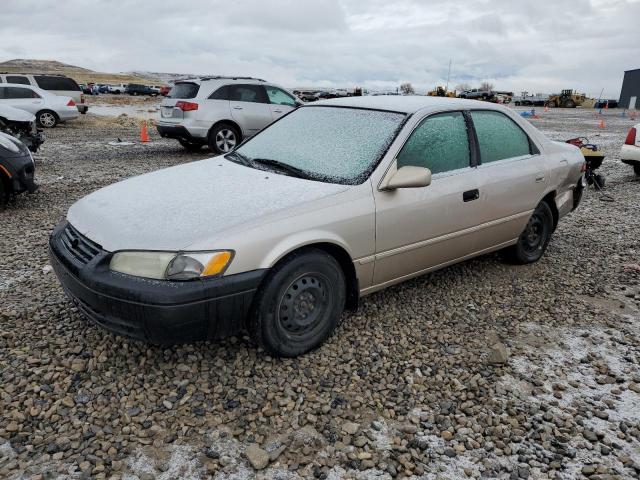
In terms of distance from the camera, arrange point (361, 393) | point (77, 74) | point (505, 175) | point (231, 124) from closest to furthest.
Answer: point (361, 393) < point (505, 175) < point (231, 124) < point (77, 74)

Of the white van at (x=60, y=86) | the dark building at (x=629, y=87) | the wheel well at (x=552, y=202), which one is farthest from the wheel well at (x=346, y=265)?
the dark building at (x=629, y=87)

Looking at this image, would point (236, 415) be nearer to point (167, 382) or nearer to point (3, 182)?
point (167, 382)

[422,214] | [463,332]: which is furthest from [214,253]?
[463,332]

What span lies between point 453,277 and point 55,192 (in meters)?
6.02

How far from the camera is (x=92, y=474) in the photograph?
225cm

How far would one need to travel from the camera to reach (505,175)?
4.14 metres

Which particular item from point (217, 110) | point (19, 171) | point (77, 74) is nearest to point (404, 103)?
point (19, 171)

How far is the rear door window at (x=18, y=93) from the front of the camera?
15664 millimetres

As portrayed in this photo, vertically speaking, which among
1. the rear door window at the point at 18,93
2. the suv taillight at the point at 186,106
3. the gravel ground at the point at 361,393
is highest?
the rear door window at the point at 18,93

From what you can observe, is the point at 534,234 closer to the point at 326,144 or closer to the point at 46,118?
the point at 326,144

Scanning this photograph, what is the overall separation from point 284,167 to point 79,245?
4.65 ft

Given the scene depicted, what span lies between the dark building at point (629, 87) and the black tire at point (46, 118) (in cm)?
5941

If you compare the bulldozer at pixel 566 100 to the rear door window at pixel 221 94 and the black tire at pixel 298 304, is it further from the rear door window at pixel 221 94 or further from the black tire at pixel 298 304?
the black tire at pixel 298 304

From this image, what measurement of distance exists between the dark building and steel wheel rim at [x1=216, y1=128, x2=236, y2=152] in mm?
58963
